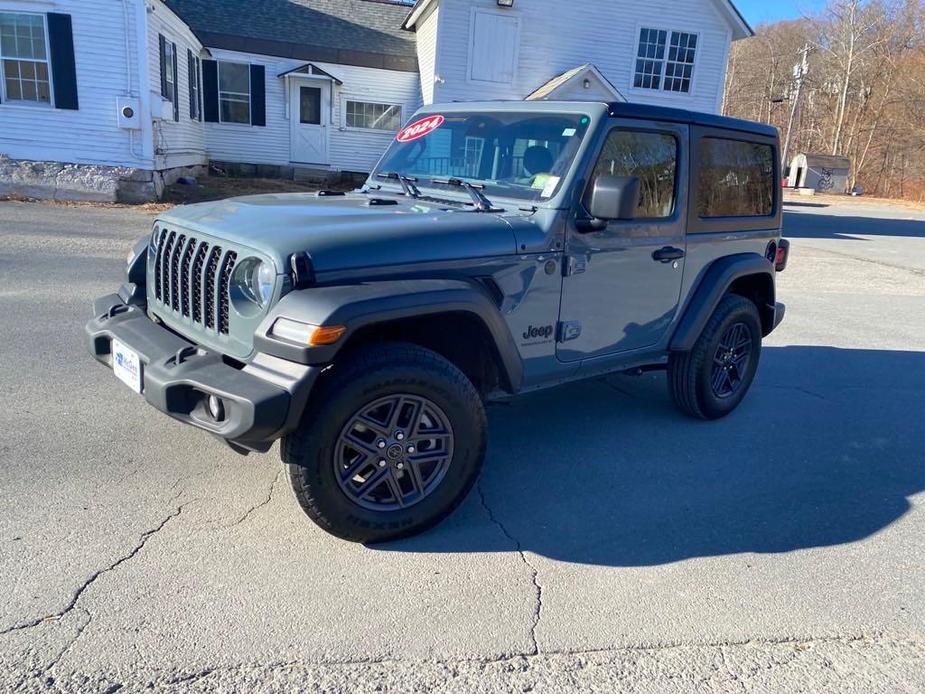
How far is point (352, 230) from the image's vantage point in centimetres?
308

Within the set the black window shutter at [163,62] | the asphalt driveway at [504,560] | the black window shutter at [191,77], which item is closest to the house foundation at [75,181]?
the black window shutter at [163,62]

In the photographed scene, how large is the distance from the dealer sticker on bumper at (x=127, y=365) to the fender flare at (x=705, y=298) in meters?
3.04

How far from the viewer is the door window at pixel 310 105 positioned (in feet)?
69.6

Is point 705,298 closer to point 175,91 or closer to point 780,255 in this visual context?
point 780,255

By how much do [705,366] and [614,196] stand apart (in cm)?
173

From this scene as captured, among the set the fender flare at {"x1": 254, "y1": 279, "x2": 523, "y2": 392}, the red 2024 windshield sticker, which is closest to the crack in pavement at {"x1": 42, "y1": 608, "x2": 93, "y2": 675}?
the fender flare at {"x1": 254, "y1": 279, "x2": 523, "y2": 392}

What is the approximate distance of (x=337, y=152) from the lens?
71.1ft

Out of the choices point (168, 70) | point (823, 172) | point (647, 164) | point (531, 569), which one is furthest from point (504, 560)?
point (823, 172)

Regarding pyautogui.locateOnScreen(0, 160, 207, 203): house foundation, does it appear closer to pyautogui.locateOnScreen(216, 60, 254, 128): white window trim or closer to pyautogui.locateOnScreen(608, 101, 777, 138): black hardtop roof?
pyautogui.locateOnScreen(216, 60, 254, 128): white window trim

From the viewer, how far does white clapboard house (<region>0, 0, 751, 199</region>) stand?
13.4 meters

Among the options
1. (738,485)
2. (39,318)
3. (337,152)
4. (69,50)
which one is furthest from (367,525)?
(337,152)

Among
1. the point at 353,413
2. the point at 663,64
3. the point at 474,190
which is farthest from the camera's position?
the point at 663,64

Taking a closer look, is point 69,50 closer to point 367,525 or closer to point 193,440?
point 193,440

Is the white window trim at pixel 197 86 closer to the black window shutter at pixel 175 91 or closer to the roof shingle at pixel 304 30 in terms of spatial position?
the roof shingle at pixel 304 30
